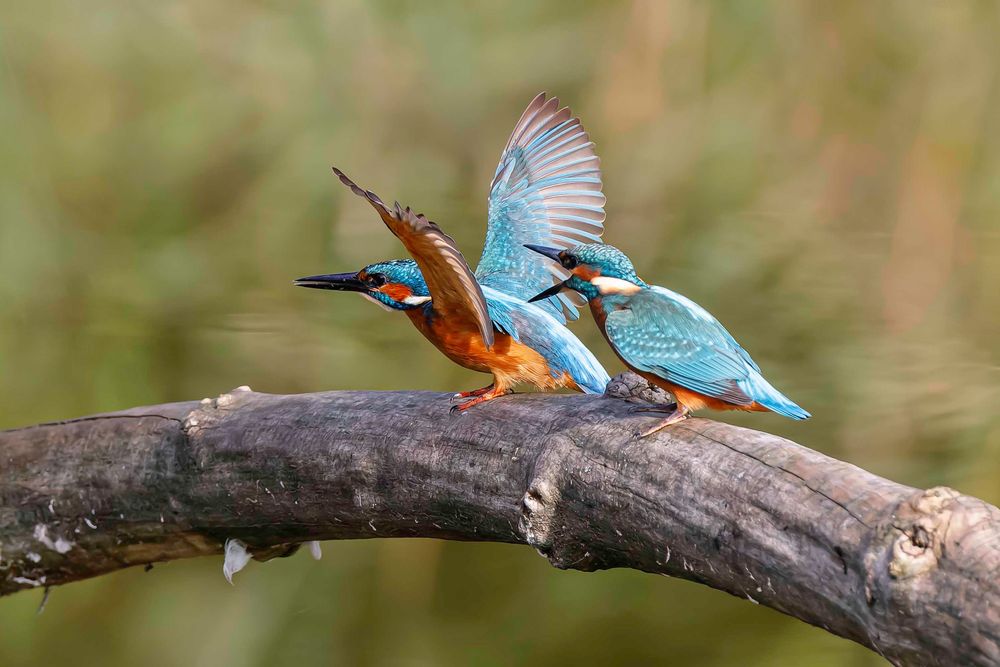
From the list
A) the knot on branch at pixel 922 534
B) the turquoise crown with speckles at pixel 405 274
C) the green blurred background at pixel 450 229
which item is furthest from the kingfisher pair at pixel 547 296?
the green blurred background at pixel 450 229

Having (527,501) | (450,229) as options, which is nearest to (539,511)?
(527,501)

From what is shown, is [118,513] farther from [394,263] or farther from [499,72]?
[499,72]

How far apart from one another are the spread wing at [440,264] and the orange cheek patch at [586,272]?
0.34 ft

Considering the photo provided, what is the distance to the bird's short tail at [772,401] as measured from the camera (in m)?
0.95

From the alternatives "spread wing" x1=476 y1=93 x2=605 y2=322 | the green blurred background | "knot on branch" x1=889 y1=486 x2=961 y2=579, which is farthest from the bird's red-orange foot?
the green blurred background

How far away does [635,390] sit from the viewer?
1.07 m

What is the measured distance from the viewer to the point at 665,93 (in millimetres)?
2223

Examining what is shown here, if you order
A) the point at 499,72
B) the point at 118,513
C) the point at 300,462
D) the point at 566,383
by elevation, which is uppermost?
the point at 499,72

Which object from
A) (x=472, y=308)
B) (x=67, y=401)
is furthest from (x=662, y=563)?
A: (x=67, y=401)

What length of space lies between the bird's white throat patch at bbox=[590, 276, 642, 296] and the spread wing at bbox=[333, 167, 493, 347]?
116 millimetres

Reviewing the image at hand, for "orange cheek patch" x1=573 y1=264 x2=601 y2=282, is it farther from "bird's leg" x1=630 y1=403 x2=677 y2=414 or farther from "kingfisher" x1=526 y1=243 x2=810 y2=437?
"bird's leg" x1=630 y1=403 x2=677 y2=414

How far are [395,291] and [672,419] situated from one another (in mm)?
502

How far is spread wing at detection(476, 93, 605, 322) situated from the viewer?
1441 mm

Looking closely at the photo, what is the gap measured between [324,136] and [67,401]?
80 cm
